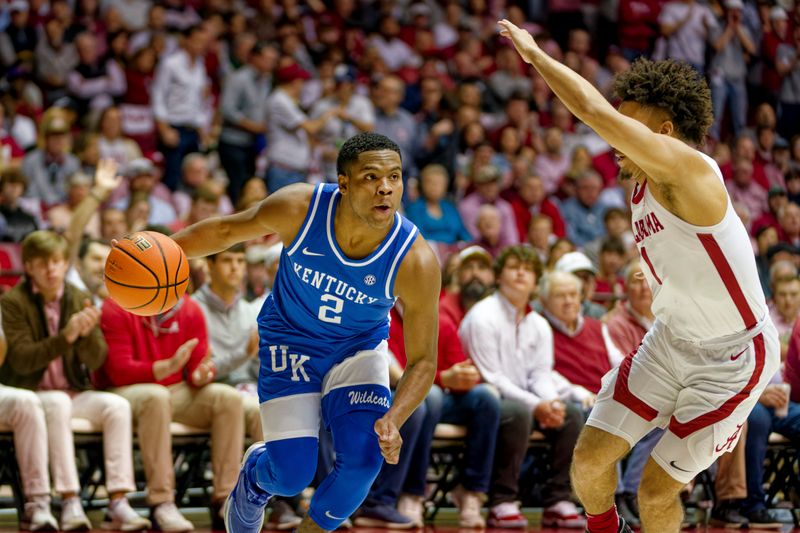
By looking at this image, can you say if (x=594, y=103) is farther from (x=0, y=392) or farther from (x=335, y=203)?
(x=0, y=392)

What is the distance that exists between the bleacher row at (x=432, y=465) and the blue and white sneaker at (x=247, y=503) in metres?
1.91

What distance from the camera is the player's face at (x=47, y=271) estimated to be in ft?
23.2

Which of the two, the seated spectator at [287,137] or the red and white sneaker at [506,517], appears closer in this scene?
the red and white sneaker at [506,517]

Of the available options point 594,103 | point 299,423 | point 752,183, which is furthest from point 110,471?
point 752,183

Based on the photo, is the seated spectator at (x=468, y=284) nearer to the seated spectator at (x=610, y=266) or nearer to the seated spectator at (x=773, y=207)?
the seated spectator at (x=610, y=266)

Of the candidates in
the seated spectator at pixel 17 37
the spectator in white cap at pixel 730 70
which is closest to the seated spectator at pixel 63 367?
the seated spectator at pixel 17 37

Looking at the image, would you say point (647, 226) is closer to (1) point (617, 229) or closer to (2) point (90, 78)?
(1) point (617, 229)

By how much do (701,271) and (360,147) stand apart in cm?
150

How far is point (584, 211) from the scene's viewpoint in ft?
40.2

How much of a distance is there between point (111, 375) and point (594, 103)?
4073 mm

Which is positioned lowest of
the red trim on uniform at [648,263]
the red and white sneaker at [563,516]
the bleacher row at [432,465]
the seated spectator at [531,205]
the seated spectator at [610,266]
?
the red and white sneaker at [563,516]

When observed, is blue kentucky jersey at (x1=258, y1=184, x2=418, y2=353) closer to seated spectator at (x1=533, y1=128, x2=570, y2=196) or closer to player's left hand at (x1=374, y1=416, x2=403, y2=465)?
player's left hand at (x1=374, y1=416, x2=403, y2=465)

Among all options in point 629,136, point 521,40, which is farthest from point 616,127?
point 521,40

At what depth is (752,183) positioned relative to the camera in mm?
13430
